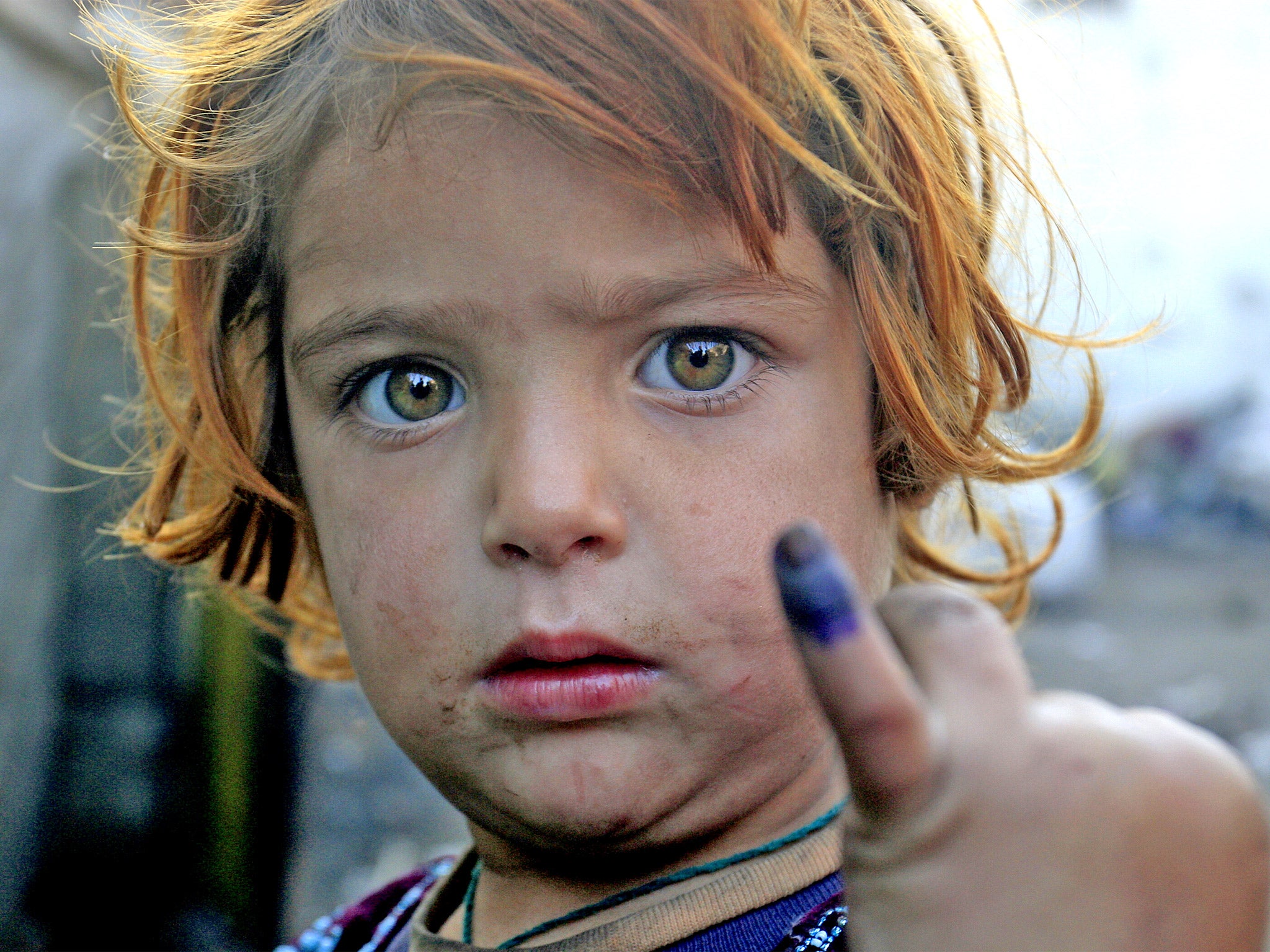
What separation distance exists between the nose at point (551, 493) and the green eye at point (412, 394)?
10cm

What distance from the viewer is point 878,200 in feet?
3.36

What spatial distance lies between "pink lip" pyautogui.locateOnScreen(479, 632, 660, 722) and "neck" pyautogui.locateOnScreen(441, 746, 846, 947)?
115 millimetres

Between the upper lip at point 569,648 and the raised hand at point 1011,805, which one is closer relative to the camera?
the raised hand at point 1011,805

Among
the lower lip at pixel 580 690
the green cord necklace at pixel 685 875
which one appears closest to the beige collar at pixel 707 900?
the green cord necklace at pixel 685 875

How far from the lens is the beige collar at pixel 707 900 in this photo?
0.92 metres

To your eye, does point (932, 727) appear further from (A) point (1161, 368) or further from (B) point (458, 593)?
(A) point (1161, 368)

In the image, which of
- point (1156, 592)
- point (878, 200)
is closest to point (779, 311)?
point (878, 200)

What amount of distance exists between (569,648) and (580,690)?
4 centimetres

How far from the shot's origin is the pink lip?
0.87m

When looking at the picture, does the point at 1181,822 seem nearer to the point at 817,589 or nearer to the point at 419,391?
the point at 817,589

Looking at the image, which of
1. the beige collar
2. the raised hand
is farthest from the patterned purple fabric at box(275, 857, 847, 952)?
the raised hand

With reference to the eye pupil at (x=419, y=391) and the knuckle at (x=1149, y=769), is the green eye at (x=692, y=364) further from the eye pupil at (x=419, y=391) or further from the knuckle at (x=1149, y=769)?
the knuckle at (x=1149, y=769)

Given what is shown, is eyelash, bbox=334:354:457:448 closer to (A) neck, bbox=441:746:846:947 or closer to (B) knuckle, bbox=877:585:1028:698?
(A) neck, bbox=441:746:846:947

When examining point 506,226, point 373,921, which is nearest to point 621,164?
point 506,226
